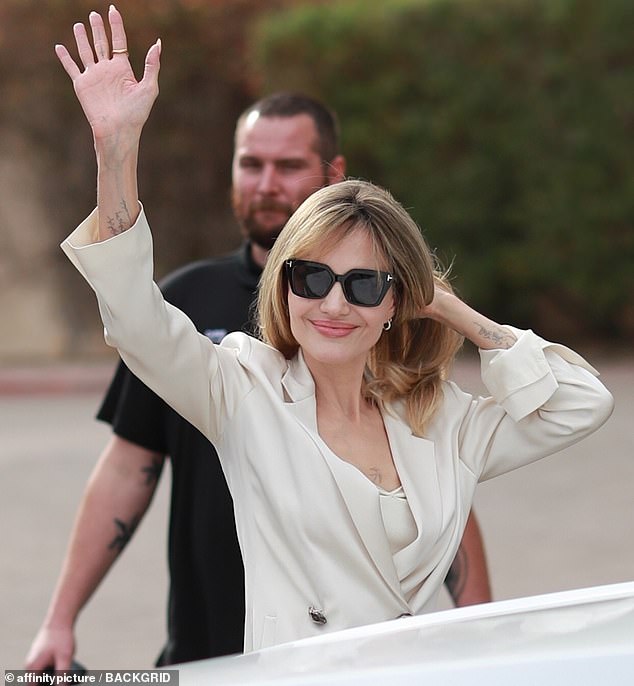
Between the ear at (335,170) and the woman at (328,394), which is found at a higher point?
the ear at (335,170)

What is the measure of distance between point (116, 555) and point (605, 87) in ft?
33.7

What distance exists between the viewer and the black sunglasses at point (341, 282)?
2.45m

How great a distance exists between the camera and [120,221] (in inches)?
91.8

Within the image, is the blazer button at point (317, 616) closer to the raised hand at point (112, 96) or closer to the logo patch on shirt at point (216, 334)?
the raised hand at point (112, 96)

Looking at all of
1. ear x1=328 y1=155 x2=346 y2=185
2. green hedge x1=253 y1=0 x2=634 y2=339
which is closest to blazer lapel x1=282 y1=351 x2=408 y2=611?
ear x1=328 y1=155 x2=346 y2=185

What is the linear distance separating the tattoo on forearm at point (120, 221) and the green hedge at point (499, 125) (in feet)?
34.3

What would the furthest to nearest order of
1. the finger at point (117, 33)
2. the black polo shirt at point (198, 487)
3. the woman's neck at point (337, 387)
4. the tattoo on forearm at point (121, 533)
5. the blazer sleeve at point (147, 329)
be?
the tattoo on forearm at point (121, 533) → the black polo shirt at point (198, 487) → the woman's neck at point (337, 387) → the finger at point (117, 33) → the blazer sleeve at point (147, 329)

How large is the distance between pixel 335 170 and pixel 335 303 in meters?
1.12

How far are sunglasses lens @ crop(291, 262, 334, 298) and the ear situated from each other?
986 millimetres

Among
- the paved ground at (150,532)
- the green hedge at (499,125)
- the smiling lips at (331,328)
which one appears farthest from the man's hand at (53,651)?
the green hedge at (499,125)

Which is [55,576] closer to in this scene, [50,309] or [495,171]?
[495,171]

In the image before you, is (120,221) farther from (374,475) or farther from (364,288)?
(374,475)

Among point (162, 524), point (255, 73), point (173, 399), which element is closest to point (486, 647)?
point (173, 399)

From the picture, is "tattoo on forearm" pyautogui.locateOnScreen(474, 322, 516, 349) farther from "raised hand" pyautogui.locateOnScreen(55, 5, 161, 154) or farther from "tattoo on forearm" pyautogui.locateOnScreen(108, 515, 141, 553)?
"tattoo on forearm" pyautogui.locateOnScreen(108, 515, 141, 553)
